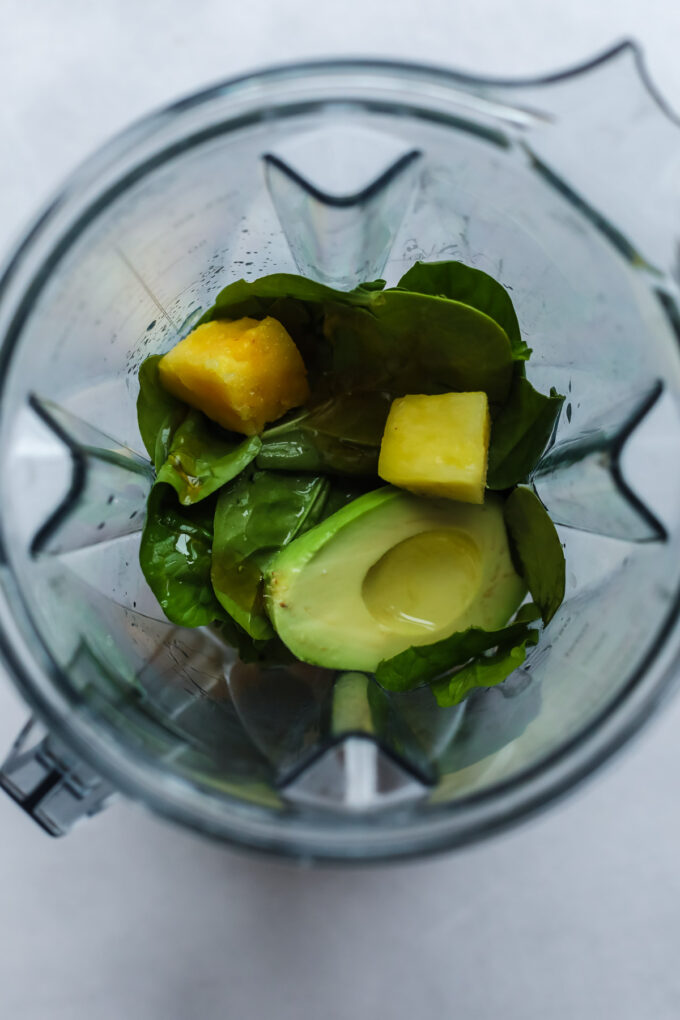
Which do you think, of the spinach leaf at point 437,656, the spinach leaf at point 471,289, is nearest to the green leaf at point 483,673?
the spinach leaf at point 437,656

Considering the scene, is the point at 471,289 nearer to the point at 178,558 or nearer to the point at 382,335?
the point at 382,335

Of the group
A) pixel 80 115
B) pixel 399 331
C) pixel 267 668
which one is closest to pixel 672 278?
pixel 399 331

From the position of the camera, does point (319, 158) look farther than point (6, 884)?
No

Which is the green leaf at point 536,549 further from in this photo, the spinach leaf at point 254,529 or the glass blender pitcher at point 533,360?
the spinach leaf at point 254,529

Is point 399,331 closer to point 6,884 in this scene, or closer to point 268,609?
point 268,609

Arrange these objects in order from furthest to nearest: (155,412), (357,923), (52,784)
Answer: (357,923) → (155,412) → (52,784)

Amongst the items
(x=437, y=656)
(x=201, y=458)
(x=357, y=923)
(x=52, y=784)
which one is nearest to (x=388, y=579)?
(x=437, y=656)
